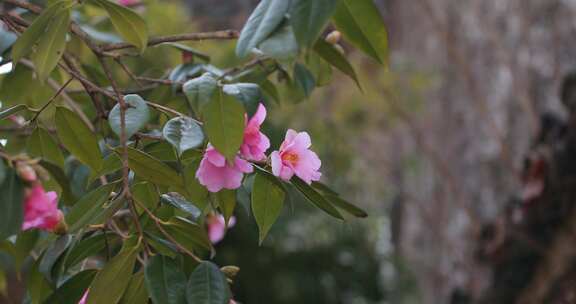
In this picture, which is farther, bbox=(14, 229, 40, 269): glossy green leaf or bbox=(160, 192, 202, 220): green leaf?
bbox=(14, 229, 40, 269): glossy green leaf

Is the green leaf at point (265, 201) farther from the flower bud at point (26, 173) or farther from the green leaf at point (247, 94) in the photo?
the flower bud at point (26, 173)

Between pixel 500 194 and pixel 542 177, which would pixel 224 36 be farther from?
pixel 500 194

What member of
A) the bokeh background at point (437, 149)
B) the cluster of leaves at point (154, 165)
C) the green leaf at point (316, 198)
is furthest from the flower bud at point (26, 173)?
the bokeh background at point (437, 149)

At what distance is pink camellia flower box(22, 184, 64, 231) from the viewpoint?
2.22 feet

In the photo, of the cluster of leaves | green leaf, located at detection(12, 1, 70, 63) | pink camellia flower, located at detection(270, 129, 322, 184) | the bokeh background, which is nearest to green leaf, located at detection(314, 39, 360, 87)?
the cluster of leaves

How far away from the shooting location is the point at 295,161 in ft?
1.84

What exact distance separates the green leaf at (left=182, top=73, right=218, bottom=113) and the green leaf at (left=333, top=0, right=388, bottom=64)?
0.09 metres

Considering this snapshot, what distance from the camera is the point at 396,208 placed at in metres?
3.71

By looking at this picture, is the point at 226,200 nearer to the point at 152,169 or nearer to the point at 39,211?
the point at 152,169

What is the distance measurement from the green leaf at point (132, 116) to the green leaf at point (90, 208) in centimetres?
5

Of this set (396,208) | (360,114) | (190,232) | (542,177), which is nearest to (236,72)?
(190,232)

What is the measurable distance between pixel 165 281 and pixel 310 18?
0.20m

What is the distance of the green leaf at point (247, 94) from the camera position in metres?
0.51

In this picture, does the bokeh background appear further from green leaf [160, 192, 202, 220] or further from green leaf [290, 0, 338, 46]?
green leaf [290, 0, 338, 46]
